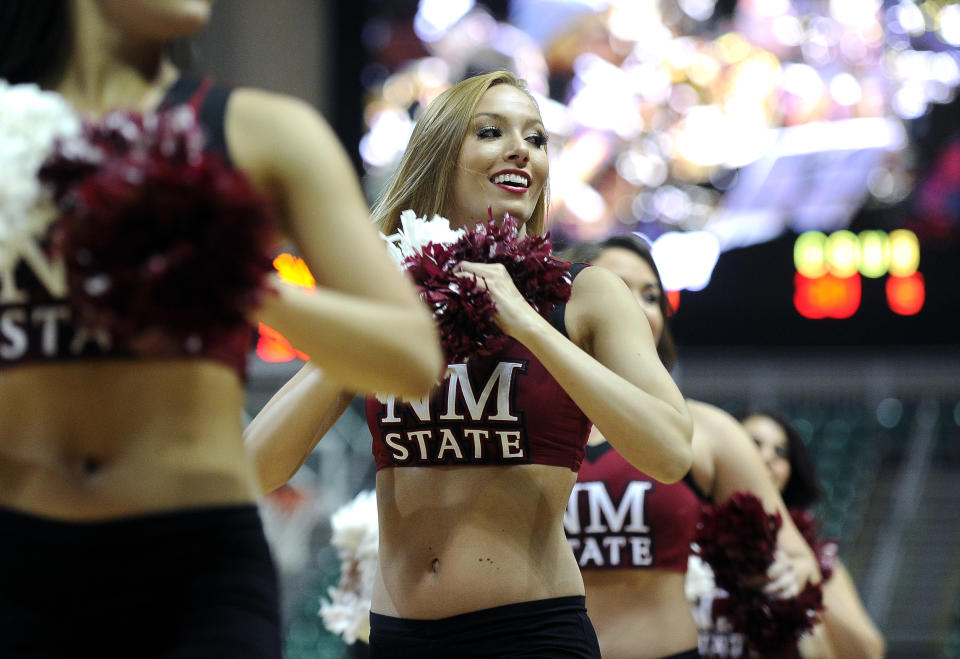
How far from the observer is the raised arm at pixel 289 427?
8.22 ft

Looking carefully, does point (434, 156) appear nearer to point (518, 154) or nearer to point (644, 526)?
point (518, 154)

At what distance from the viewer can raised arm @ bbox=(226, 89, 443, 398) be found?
1.52 meters

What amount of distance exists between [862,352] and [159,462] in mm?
12768

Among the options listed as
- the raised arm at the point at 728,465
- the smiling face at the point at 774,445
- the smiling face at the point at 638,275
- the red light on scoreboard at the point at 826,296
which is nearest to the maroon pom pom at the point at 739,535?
the raised arm at the point at 728,465

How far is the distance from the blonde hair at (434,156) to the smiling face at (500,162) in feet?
0.06

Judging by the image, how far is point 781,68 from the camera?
13.5m

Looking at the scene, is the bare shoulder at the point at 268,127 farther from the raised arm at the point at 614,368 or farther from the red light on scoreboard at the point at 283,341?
the red light on scoreboard at the point at 283,341

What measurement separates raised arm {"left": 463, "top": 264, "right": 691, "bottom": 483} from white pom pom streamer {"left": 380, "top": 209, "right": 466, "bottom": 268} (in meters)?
0.12

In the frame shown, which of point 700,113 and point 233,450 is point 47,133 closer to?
point 233,450

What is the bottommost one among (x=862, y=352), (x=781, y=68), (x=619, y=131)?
(x=862, y=352)

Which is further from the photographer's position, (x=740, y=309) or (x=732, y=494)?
(x=740, y=309)

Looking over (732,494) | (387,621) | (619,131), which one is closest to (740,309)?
(619,131)

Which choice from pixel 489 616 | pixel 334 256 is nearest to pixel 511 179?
pixel 489 616

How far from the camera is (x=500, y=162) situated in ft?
9.54
